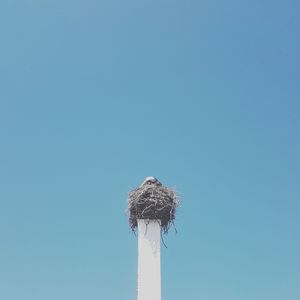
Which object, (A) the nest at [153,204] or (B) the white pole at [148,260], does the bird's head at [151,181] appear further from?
(B) the white pole at [148,260]

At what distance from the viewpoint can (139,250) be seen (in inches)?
571

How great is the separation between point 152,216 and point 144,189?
2.93 feet

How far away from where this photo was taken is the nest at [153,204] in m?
15.2

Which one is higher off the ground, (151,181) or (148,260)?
(151,181)

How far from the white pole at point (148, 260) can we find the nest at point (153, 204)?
0.24 m

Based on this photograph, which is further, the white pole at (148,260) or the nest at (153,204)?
the nest at (153,204)

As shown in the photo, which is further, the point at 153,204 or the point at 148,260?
the point at 153,204

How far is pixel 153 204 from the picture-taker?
15141 mm

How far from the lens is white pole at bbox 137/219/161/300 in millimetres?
13797

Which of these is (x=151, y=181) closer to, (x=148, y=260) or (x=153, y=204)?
(x=153, y=204)

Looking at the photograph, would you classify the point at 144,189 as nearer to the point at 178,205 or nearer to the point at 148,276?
the point at 178,205

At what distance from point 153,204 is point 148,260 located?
5.49ft

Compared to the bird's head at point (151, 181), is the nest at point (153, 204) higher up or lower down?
lower down

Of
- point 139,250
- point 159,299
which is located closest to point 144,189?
point 139,250
